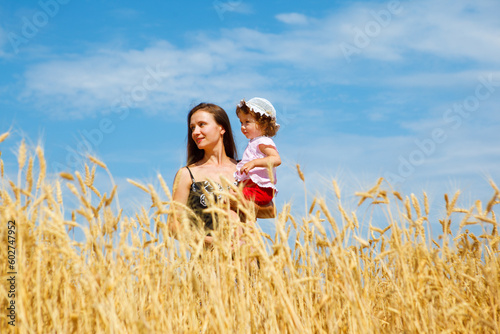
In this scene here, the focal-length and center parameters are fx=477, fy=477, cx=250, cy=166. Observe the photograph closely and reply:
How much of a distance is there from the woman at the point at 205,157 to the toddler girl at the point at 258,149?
146 mm

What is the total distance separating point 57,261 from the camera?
87.2 inches

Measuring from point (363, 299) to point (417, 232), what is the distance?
2.07 feet

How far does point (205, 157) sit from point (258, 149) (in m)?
0.57

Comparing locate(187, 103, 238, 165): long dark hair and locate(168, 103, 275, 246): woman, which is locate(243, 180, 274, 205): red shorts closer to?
locate(168, 103, 275, 246): woman

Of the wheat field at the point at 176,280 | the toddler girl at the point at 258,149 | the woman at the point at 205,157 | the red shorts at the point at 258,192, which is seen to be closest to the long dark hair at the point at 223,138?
the woman at the point at 205,157

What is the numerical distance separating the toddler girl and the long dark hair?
0.16m

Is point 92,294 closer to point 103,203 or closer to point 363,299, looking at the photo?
point 103,203

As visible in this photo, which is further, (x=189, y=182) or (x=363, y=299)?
(x=189, y=182)

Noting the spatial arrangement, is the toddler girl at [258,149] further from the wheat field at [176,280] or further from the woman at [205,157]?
the wheat field at [176,280]

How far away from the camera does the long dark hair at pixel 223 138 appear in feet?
14.5

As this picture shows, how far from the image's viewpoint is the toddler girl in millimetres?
3893

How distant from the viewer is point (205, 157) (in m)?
4.40

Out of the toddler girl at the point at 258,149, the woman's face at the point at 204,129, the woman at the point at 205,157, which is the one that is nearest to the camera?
the toddler girl at the point at 258,149

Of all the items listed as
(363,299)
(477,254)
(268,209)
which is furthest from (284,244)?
(268,209)
